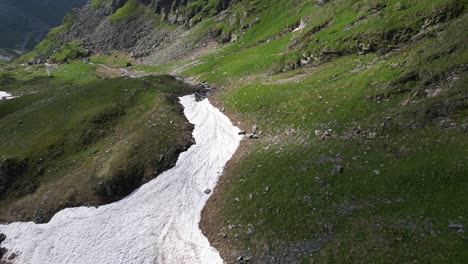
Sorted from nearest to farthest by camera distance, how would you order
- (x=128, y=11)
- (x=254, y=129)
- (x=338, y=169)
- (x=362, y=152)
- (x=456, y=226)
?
(x=456, y=226) < (x=338, y=169) < (x=362, y=152) < (x=254, y=129) < (x=128, y=11)

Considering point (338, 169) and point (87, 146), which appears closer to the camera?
point (338, 169)

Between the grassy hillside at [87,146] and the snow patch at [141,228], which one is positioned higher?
the grassy hillside at [87,146]

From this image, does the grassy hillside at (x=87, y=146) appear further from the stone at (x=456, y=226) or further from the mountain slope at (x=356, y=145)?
the stone at (x=456, y=226)

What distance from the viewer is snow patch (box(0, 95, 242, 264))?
28.7m

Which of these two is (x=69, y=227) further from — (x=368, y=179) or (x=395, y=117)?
(x=395, y=117)

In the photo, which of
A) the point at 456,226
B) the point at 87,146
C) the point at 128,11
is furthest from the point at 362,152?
the point at 128,11

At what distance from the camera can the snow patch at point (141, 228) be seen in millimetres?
28719

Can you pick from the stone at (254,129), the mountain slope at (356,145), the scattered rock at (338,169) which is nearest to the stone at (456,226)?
the mountain slope at (356,145)

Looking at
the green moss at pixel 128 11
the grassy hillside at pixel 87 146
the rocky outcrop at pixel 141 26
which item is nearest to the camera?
the grassy hillside at pixel 87 146

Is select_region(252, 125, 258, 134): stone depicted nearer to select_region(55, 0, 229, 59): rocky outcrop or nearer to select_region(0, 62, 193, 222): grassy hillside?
select_region(0, 62, 193, 222): grassy hillside

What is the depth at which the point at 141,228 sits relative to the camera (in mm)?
31531

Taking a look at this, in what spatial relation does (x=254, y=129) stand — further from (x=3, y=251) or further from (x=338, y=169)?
(x=3, y=251)

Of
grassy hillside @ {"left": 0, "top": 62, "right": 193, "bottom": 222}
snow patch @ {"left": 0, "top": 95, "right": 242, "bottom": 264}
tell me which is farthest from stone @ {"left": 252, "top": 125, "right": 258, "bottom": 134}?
grassy hillside @ {"left": 0, "top": 62, "right": 193, "bottom": 222}

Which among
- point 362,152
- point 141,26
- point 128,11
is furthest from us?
point 128,11
